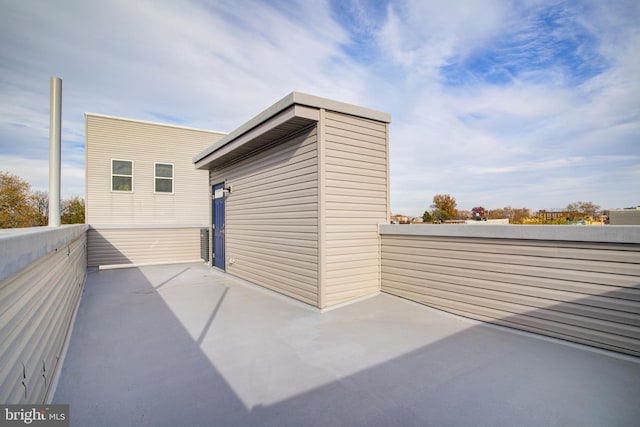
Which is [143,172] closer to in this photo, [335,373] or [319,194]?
[319,194]

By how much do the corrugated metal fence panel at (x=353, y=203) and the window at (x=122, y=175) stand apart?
9871 millimetres

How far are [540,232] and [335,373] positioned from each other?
260cm

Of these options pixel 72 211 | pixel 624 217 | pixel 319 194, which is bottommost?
pixel 624 217

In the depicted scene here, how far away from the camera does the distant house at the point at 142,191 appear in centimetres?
941

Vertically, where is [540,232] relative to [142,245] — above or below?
above

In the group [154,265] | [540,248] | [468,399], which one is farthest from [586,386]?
[154,265]

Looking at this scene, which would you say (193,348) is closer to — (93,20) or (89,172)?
(93,20)

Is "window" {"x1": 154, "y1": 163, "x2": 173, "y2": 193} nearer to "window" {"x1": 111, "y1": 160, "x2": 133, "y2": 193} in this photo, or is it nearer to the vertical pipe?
"window" {"x1": 111, "y1": 160, "x2": 133, "y2": 193}

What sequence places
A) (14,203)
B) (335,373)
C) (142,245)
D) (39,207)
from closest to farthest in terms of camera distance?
(335,373), (142,245), (14,203), (39,207)

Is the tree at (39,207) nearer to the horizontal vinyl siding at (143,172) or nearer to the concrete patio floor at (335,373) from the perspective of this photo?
the horizontal vinyl siding at (143,172)

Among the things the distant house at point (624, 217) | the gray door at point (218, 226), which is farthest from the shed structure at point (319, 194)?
the distant house at point (624, 217)

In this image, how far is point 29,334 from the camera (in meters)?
1.68

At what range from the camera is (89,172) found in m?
10.5

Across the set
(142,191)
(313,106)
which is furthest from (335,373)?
(142,191)
